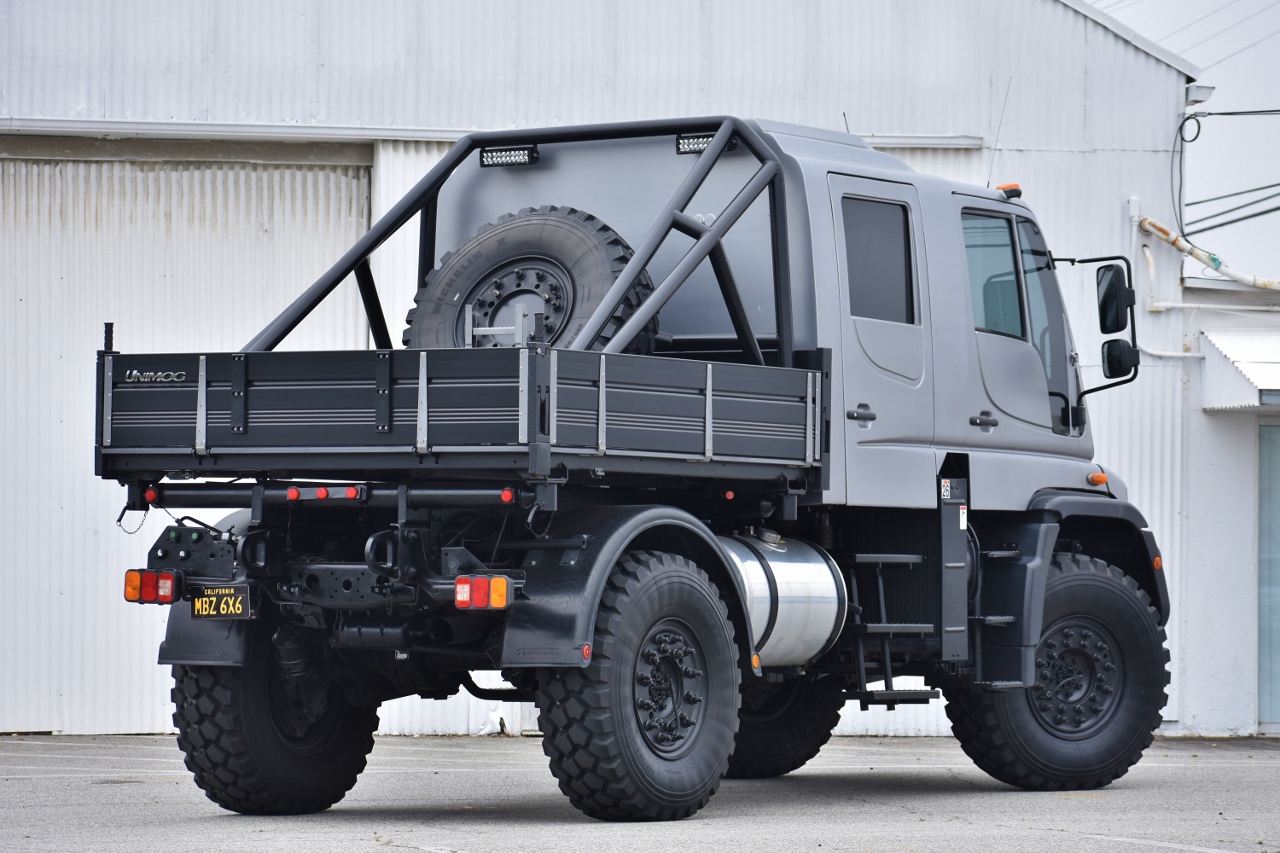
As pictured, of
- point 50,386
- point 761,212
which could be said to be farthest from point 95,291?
point 761,212

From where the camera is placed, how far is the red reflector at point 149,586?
833cm

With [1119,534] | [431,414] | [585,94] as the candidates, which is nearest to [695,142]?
[431,414]

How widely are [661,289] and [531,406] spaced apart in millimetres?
1377

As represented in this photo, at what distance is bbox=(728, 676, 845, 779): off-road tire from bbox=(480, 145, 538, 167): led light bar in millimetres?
3765

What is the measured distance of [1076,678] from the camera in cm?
1077

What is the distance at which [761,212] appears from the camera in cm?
970

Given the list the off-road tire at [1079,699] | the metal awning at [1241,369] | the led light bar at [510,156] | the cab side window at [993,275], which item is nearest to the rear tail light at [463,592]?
the led light bar at [510,156]

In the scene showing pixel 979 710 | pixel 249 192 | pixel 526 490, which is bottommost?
pixel 979 710

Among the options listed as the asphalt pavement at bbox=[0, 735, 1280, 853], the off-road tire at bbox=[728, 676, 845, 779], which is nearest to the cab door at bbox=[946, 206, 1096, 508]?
the asphalt pavement at bbox=[0, 735, 1280, 853]

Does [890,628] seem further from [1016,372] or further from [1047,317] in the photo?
[1047,317]

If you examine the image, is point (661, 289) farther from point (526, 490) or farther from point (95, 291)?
point (95, 291)

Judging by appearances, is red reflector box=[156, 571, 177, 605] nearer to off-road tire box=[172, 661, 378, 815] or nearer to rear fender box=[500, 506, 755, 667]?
off-road tire box=[172, 661, 378, 815]

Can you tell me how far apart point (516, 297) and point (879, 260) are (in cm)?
204

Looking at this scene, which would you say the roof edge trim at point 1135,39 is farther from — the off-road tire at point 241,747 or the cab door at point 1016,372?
the off-road tire at point 241,747
